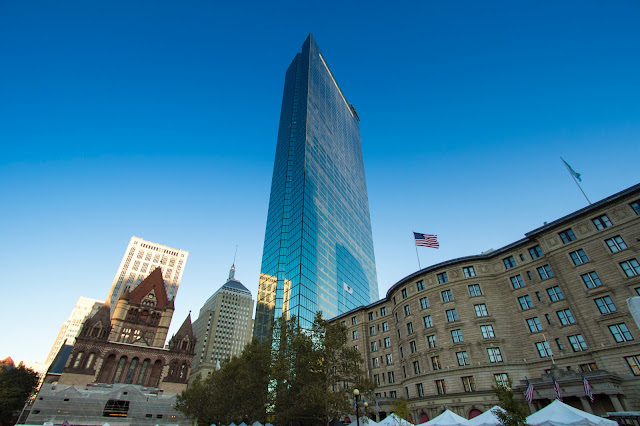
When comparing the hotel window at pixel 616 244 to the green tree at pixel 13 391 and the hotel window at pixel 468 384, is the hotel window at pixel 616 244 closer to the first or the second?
the hotel window at pixel 468 384

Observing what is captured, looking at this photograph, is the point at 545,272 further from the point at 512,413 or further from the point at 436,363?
the point at 512,413

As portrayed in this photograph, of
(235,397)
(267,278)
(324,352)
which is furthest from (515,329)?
(267,278)

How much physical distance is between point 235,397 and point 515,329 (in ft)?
116

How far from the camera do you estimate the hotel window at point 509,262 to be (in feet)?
137

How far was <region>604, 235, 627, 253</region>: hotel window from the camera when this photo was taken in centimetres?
3273

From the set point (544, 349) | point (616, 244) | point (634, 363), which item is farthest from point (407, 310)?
point (616, 244)

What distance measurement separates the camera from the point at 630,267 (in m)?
31.6

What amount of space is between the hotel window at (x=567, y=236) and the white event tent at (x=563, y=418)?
22.6m

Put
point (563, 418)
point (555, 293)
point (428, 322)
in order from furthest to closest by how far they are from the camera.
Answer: point (428, 322) < point (555, 293) < point (563, 418)

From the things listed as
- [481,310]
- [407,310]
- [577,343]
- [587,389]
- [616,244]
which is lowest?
[587,389]

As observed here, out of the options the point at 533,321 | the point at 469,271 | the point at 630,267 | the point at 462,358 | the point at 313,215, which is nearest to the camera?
the point at 630,267

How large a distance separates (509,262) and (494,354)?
1185 cm

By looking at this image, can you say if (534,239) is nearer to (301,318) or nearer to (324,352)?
(324,352)

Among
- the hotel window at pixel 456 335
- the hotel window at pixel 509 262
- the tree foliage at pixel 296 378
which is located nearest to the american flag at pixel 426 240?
the hotel window at pixel 509 262
